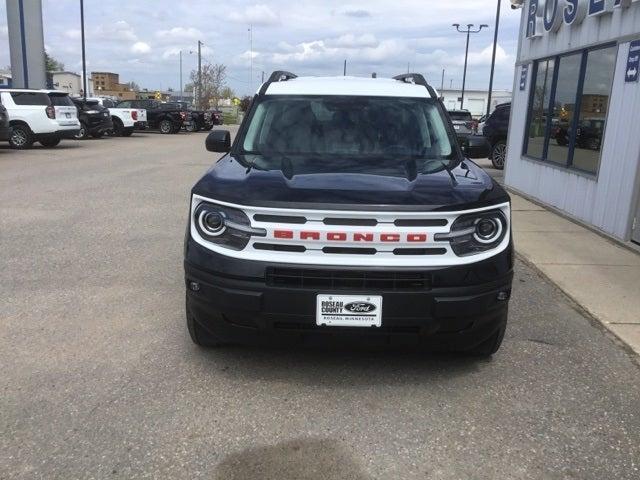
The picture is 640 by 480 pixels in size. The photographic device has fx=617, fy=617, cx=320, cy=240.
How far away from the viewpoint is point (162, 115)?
32.0 m

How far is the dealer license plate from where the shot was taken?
3209 mm

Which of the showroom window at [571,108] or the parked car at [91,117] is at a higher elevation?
the showroom window at [571,108]

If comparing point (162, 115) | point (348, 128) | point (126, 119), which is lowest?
point (126, 119)

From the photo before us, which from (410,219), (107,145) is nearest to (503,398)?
(410,219)

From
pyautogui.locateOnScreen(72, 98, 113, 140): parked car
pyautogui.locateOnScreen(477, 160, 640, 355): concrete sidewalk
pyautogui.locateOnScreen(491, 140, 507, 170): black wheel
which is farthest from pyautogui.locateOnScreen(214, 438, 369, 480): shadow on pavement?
pyautogui.locateOnScreen(72, 98, 113, 140): parked car

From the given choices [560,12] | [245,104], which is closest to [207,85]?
[245,104]

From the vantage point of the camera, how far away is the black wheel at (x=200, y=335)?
3787mm

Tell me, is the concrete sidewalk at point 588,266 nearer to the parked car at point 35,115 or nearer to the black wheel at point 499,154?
the black wheel at point 499,154

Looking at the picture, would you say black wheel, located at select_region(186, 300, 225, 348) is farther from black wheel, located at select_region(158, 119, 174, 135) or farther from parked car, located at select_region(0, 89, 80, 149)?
black wheel, located at select_region(158, 119, 174, 135)

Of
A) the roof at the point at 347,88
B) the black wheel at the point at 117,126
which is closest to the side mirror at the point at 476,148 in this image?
the roof at the point at 347,88

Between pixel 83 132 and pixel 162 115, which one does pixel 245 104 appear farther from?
pixel 83 132

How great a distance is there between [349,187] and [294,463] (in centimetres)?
146

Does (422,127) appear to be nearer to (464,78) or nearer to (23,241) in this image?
(23,241)

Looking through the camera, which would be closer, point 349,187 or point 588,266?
point 349,187
